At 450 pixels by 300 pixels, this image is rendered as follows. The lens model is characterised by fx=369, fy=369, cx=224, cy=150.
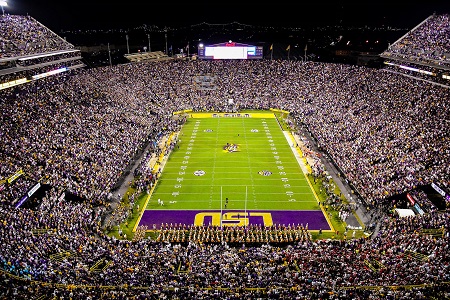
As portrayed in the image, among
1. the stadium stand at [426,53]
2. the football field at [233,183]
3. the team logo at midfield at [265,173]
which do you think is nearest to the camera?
the football field at [233,183]

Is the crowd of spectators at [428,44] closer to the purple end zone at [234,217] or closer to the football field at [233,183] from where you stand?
the football field at [233,183]

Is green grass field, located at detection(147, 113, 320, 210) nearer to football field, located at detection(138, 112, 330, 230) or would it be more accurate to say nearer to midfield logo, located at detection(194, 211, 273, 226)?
football field, located at detection(138, 112, 330, 230)

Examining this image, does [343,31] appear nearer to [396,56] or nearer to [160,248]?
[396,56]

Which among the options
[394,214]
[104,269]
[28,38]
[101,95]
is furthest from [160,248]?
[28,38]

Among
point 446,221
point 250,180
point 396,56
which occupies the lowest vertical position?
point 250,180

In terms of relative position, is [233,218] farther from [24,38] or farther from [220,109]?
[24,38]

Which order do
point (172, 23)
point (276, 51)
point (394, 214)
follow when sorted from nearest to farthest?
point (394, 214), point (276, 51), point (172, 23)

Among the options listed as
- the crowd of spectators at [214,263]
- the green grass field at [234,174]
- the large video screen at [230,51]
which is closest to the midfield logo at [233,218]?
the green grass field at [234,174]

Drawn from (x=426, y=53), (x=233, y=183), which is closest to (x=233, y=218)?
(x=233, y=183)
